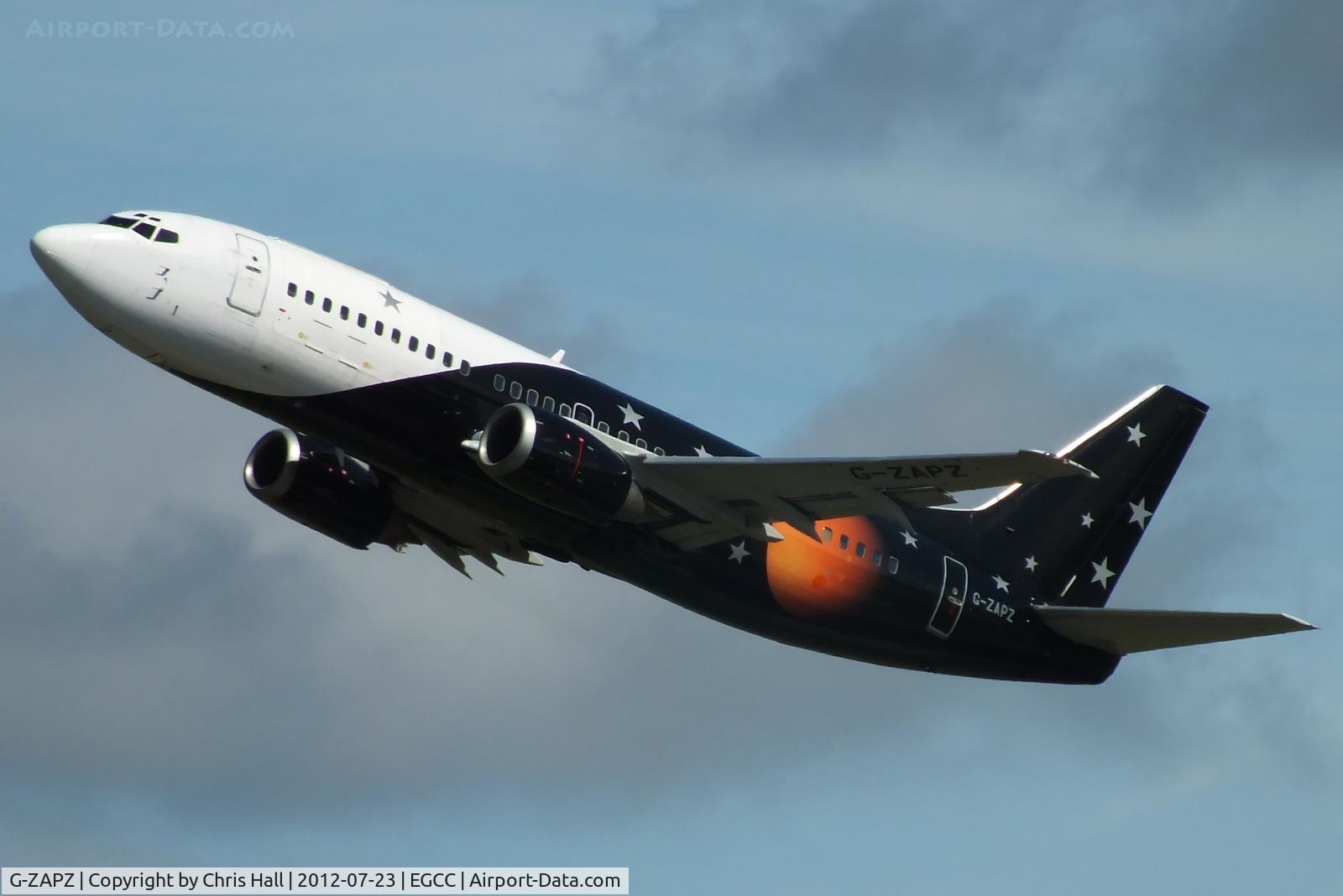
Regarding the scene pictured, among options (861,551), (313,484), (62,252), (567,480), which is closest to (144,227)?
(62,252)

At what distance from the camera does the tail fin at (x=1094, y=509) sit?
54.9 m

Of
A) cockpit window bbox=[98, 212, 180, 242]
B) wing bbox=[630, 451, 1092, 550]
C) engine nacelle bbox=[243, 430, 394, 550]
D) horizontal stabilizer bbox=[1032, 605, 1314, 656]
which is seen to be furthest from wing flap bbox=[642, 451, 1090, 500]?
cockpit window bbox=[98, 212, 180, 242]

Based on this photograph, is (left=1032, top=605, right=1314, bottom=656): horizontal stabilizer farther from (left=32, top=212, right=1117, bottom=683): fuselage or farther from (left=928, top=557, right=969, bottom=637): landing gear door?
(left=32, top=212, right=1117, bottom=683): fuselage

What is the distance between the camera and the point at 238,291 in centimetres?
4338

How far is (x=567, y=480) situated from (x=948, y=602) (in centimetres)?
1315

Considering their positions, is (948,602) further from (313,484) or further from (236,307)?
(236,307)

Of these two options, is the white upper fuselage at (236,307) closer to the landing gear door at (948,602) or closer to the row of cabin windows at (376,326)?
the row of cabin windows at (376,326)

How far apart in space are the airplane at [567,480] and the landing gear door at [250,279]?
5 cm

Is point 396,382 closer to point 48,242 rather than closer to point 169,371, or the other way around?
point 169,371

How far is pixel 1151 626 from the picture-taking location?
50.5 meters

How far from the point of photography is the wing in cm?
4231

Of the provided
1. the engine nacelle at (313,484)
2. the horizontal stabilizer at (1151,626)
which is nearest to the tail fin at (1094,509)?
the horizontal stabilizer at (1151,626)

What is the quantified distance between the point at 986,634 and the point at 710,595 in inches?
338

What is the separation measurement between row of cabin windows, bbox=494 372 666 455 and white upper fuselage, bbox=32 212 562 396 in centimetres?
117
